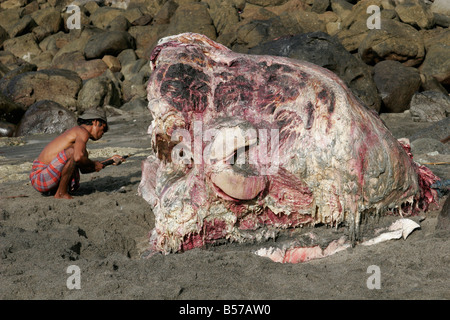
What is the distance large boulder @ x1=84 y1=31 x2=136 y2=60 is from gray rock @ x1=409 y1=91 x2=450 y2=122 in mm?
12609

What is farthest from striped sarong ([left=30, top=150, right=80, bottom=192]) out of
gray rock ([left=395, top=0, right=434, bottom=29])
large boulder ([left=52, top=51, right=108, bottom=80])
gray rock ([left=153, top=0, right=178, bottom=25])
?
gray rock ([left=153, top=0, right=178, bottom=25])

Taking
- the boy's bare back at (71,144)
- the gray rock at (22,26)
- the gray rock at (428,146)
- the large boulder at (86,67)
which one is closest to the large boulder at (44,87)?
the large boulder at (86,67)

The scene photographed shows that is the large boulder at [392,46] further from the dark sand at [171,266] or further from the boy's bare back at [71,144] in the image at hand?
the dark sand at [171,266]

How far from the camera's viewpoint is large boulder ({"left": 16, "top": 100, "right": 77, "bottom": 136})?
10.9 metres

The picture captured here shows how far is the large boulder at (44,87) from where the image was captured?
13.8m

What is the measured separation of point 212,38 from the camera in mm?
17688

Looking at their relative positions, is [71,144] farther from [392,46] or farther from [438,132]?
[392,46]

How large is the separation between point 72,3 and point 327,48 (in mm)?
19472

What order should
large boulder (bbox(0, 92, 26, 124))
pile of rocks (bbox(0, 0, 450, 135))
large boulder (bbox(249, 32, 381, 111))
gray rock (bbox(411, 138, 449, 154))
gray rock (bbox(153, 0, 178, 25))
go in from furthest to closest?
gray rock (bbox(153, 0, 178, 25))
large boulder (bbox(0, 92, 26, 124))
pile of rocks (bbox(0, 0, 450, 135))
large boulder (bbox(249, 32, 381, 111))
gray rock (bbox(411, 138, 449, 154))

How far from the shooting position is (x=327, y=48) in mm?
9922

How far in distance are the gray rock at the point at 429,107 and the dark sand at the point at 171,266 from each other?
22.2 ft

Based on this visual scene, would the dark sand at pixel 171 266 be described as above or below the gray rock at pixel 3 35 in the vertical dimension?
above

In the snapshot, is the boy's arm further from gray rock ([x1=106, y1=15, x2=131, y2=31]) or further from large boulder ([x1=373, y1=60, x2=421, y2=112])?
gray rock ([x1=106, y1=15, x2=131, y2=31])

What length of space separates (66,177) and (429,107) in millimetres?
7797
